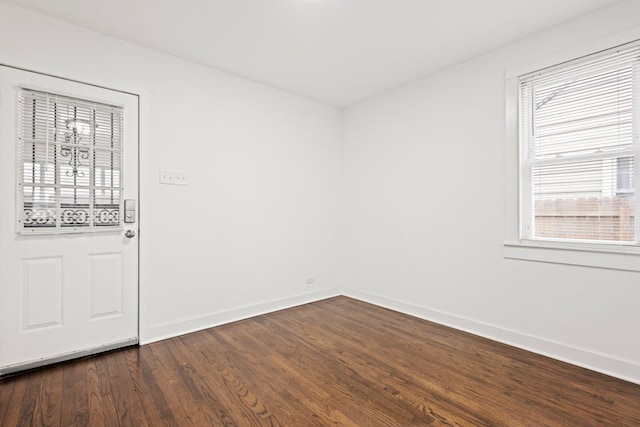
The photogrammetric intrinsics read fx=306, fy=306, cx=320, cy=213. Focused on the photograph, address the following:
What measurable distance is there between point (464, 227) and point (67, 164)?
3.56 m

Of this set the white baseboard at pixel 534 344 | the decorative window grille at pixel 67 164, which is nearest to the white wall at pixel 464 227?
the white baseboard at pixel 534 344

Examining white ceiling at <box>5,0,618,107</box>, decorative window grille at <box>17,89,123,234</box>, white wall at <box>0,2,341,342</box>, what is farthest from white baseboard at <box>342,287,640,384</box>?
decorative window grille at <box>17,89,123,234</box>

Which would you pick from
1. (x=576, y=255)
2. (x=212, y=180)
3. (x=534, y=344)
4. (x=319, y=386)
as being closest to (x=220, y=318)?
(x=212, y=180)

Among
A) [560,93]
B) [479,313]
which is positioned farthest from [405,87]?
[479,313]

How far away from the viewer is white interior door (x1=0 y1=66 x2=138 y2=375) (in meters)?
2.23

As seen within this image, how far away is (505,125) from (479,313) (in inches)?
69.6

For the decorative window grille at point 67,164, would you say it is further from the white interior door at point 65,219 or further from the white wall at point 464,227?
the white wall at point 464,227

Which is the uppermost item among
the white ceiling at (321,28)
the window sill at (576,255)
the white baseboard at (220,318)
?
the white ceiling at (321,28)

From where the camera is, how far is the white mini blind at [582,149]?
2219 millimetres

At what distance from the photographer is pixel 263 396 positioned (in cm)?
196

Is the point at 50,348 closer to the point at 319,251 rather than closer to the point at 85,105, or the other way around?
the point at 85,105

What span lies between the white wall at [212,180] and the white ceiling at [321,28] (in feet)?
0.64

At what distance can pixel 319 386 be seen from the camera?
2.07 meters

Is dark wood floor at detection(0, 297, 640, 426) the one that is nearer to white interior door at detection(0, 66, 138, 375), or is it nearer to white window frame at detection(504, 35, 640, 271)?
white interior door at detection(0, 66, 138, 375)
